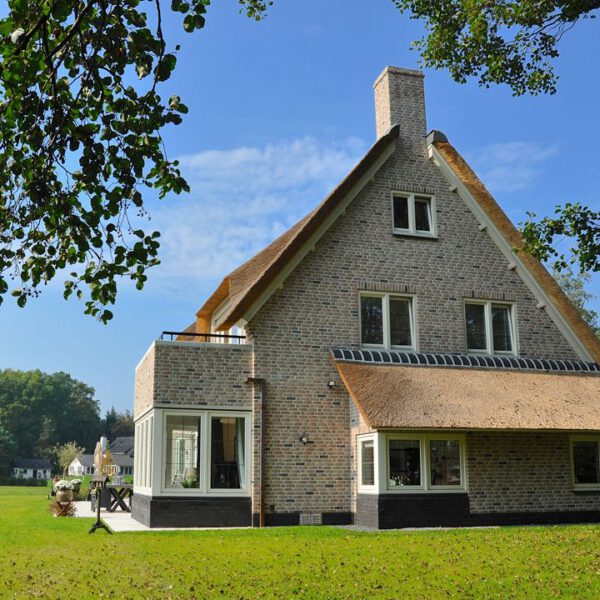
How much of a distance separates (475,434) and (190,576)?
32.0 ft

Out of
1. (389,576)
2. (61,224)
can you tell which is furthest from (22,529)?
(61,224)

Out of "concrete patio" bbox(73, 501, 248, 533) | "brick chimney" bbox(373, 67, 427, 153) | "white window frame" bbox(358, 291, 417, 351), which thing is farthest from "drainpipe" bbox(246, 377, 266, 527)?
"brick chimney" bbox(373, 67, 427, 153)

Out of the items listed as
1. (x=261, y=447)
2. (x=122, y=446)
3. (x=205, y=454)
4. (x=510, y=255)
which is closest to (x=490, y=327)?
(x=510, y=255)

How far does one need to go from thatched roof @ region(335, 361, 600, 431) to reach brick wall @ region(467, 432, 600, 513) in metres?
1.08

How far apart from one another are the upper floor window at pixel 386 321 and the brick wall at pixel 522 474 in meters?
3.03

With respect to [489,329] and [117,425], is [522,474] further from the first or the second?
[117,425]

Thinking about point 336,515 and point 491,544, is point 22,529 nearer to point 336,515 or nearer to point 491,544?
point 336,515

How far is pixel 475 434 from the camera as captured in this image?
58.7ft

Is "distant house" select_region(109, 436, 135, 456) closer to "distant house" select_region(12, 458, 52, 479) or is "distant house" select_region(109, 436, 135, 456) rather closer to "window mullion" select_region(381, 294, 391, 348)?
"distant house" select_region(12, 458, 52, 479)

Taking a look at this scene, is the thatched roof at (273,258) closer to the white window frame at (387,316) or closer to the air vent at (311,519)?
the white window frame at (387,316)

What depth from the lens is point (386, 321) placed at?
1908 cm

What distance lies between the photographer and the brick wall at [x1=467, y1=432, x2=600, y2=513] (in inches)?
699

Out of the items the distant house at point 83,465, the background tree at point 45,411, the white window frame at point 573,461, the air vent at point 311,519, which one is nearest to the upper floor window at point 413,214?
the white window frame at point 573,461

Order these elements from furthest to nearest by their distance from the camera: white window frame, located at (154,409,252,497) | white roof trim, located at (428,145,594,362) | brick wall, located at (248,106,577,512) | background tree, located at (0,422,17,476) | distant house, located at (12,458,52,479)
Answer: distant house, located at (12,458,52,479) → background tree, located at (0,422,17,476) → white roof trim, located at (428,145,594,362) → brick wall, located at (248,106,577,512) → white window frame, located at (154,409,252,497)
